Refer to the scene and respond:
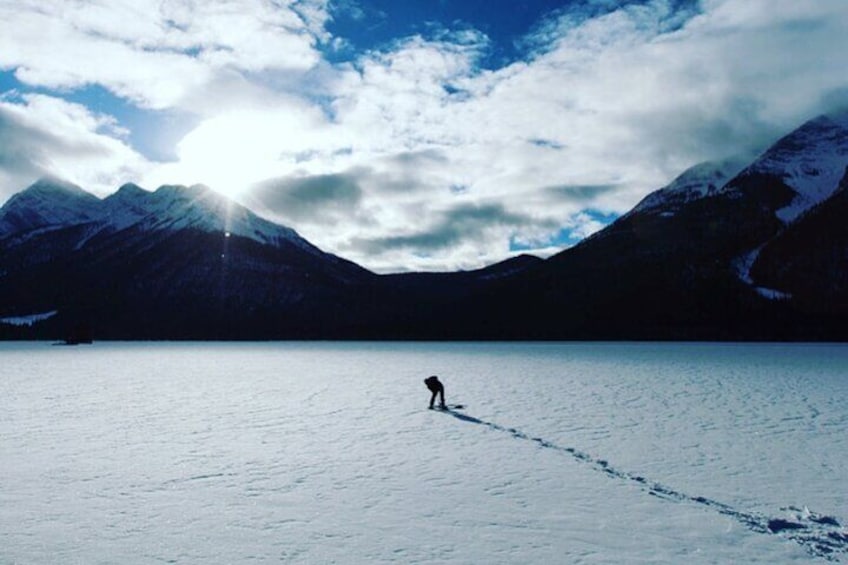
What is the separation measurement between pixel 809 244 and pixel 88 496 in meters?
228

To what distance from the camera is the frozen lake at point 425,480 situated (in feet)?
29.7

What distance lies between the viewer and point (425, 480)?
12922 millimetres

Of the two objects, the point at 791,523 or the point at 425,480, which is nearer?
the point at 791,523

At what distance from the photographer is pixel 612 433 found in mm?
18031

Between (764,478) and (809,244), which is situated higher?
(809,244)

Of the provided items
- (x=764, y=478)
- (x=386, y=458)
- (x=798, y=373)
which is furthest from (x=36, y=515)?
(x=798, y=373)

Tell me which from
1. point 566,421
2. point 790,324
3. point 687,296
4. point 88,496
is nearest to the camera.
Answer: point 88,496

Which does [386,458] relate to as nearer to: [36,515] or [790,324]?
[36,515]

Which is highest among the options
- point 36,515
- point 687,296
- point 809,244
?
point 809,244

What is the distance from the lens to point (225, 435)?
18.0 meters

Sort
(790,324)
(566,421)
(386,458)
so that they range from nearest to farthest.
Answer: (386,458) < (566,421) < (790,324)

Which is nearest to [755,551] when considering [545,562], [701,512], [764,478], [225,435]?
[701,512]

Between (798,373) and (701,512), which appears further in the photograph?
(798,373)

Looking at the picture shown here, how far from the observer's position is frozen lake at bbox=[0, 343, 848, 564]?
906cm
